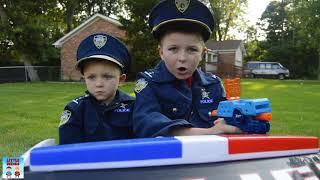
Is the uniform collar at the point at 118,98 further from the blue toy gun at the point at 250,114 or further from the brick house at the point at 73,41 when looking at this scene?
the brick house at the point at 73,41

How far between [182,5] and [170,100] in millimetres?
578

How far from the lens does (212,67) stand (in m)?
56.0

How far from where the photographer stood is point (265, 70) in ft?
180

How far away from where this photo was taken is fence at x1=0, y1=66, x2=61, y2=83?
137ft

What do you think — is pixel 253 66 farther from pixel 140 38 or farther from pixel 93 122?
pixel 93 122

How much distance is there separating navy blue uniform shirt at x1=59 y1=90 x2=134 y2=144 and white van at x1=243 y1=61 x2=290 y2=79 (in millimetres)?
51718

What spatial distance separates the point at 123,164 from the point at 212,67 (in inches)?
2144

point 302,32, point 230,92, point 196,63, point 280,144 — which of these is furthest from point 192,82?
point 302,32

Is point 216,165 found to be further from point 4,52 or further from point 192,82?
point 4,52

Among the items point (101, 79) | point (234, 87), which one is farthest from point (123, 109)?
point (234, 87)

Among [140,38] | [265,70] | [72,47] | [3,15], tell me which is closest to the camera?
[140,38]

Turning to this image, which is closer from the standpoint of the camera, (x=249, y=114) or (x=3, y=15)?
(x=249, y=114)

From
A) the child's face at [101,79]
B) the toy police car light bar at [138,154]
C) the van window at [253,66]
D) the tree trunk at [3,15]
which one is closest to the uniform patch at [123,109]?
the child's face at [101,79]

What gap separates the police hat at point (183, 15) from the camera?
315 cm
